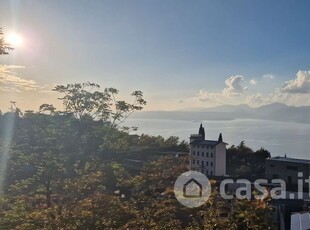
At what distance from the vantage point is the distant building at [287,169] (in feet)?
55.5

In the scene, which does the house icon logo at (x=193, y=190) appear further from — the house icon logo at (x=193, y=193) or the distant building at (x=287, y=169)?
Answer: the distant building at (x=287, y=169)

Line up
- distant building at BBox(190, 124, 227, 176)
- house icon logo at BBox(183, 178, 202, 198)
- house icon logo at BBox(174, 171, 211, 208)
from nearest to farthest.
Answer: house icon logo at BBox(174, 171, 211, 208) < house icon logo at BBox(183, 178, 202, 198) < distant building at BBox(190, 124, 227, 176)

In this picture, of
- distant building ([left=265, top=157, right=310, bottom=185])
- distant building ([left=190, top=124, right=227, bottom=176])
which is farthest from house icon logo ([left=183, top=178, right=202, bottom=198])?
distant building ([left=190, top=124, right=227, bottom=176])

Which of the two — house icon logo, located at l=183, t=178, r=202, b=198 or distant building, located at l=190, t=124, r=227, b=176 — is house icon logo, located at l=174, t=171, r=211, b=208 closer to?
house icon logo, located at l=183, t=178, r=202, b=198

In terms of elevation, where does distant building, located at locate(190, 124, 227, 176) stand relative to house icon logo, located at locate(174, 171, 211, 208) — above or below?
above

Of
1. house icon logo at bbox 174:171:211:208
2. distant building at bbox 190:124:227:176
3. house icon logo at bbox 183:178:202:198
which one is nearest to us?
house icon logo at bbox 174:171:211:208

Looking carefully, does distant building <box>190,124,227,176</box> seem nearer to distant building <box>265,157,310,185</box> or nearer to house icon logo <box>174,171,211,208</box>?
distant building <box>265,157,310,185</box>

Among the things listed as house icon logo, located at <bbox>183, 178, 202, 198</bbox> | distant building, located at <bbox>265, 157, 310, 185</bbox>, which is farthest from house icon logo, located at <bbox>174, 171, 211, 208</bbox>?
distant building, located at <bbox>265, 157, 310, 185</bbox>

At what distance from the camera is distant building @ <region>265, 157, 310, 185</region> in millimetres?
16906

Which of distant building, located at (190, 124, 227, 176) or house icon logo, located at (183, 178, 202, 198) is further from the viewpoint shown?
distant building, located at (190, 124, 227, 176)

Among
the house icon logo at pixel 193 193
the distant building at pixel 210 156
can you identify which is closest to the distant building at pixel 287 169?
the distant building at pixel 210 156

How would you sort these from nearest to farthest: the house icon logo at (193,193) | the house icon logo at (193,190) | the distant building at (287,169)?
the house icon logo at (193,193) → the house icon logo at (193,190) → the distant building at (287,169)

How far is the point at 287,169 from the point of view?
1733 centimetres

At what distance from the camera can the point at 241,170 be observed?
21.6 m
